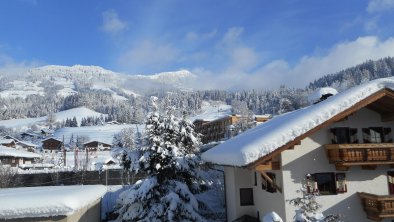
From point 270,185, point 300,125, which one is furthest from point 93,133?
point 300,125

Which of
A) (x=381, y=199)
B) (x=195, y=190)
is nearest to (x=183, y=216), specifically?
(x=195, y=190)

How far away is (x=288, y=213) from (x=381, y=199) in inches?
153

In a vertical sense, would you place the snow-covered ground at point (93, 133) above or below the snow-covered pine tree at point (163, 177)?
above

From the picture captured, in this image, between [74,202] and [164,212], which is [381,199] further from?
[74,202]

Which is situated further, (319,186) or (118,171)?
(118,171)

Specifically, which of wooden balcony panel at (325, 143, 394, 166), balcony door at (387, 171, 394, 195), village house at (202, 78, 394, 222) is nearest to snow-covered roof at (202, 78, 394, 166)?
village house at (202, 78, 394, 222)

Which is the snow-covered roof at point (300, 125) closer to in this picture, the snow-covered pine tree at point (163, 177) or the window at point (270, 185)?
the window at point (270, 185)

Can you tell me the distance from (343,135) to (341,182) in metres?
2.30

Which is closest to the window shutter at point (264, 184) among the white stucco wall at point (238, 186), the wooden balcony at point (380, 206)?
the white stucco wall at point (238, 186)

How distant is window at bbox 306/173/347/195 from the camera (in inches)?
710

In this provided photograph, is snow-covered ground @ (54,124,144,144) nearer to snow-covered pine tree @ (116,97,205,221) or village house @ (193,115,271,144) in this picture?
village house @ (193,115,271,144)

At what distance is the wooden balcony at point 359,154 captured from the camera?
17234 mm

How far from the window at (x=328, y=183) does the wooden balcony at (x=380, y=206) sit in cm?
118

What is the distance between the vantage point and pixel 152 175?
72.5 ft
